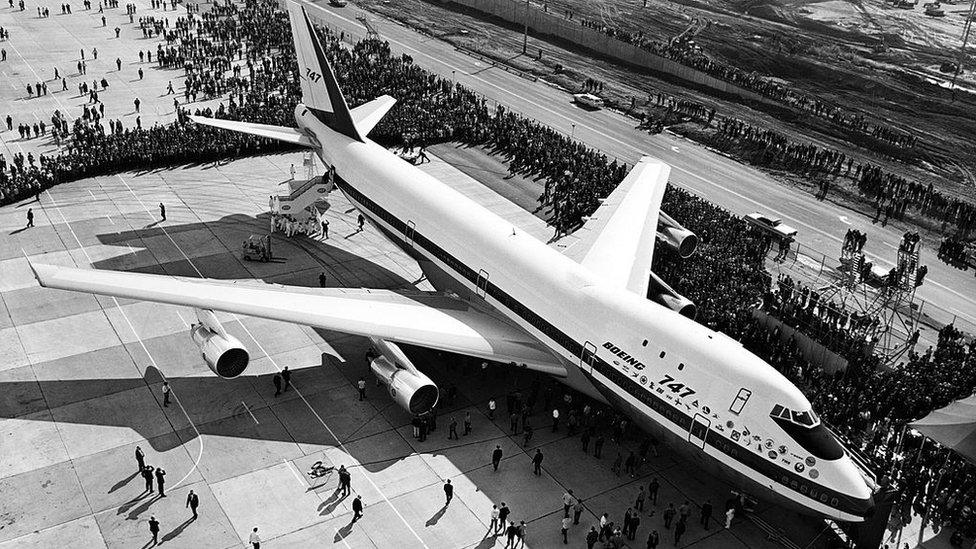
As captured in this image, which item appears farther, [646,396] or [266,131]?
[266,131]

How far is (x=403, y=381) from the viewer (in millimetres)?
31828

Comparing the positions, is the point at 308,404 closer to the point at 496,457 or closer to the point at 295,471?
the point at 295,471

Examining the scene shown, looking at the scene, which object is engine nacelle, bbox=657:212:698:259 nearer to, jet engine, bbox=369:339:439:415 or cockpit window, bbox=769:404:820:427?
jet engine, bbox=369:339:439:415

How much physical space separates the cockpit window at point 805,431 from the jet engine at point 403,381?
12.9 meters

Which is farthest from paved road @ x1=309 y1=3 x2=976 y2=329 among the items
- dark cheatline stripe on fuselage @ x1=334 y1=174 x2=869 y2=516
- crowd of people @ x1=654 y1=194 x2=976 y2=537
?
dark cheatline stripe on fuselage @ x1=334 y1=174 x2=869 y2=516

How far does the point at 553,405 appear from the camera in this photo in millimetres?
34531

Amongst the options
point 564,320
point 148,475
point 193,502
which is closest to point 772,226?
point 564,320

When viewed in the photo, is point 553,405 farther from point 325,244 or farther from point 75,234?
point 75,234

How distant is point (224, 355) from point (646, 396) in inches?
651

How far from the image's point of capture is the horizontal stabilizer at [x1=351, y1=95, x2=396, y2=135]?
165ft

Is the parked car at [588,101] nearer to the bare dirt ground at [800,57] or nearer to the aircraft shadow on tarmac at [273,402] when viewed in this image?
the bare dirt ground at [800,57]

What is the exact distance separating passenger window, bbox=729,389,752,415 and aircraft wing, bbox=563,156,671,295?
929 centimetres

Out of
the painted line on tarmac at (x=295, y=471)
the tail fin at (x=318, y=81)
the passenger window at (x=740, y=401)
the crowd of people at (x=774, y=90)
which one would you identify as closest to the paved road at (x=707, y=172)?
the crowd of people at (x=774, y=90)

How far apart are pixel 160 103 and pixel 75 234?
27.0m
